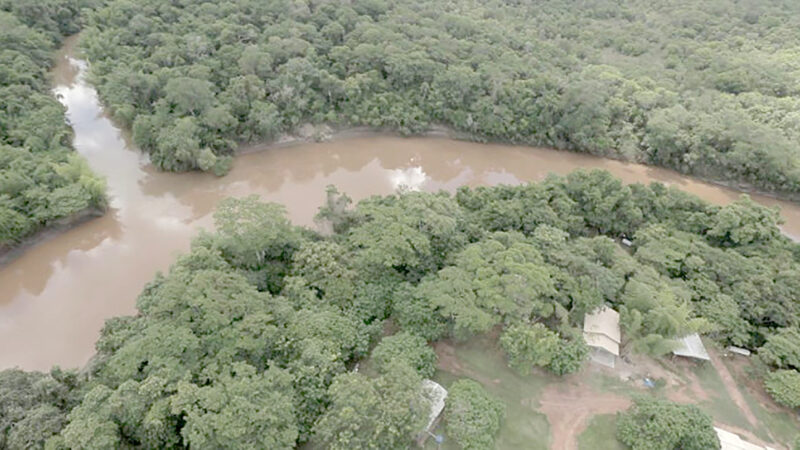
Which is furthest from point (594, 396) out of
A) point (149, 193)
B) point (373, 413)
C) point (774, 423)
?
point (149, 193)

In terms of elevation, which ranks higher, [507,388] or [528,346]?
[528,346]

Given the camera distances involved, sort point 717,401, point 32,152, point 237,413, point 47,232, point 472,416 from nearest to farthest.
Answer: point 237,413 → point 472,416 → point 717,401 → point 47,232 → point 32,152

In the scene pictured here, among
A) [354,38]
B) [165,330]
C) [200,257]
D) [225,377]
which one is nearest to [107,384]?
[165,330]

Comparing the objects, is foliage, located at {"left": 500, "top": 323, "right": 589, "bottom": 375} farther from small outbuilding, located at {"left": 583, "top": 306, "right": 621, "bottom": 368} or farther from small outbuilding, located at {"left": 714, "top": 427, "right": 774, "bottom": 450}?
small outbuilding, located at {"left": 714, "top": 427, "right": 774, "bottom": 450}

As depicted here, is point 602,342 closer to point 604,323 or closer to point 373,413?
point 604,323

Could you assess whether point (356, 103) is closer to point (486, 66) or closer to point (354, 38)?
point (354, 38)

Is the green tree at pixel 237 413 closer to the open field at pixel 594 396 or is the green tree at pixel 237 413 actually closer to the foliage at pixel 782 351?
the open field at pixel 594 396
